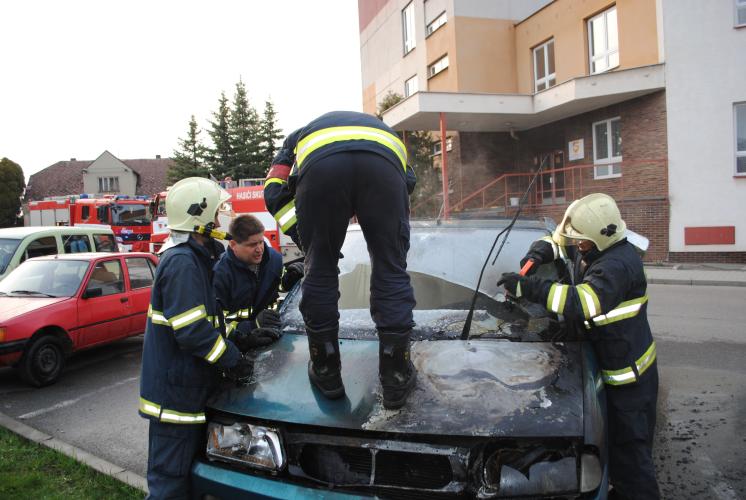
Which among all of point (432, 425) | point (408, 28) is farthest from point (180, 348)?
point (408, 28)

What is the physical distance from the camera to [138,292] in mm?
7258

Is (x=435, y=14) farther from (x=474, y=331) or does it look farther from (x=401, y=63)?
(x=474, y=331)

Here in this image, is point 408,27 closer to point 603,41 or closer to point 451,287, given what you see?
point 603,41

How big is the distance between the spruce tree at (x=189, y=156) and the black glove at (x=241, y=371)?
37.4m

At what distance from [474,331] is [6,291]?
6.39 meters

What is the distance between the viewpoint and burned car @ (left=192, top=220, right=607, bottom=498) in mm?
1920

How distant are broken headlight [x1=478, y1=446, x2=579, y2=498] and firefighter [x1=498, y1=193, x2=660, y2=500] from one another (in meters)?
0.79

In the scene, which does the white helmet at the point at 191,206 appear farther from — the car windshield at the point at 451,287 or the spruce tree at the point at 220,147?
the spruce tree at the point at 220,147

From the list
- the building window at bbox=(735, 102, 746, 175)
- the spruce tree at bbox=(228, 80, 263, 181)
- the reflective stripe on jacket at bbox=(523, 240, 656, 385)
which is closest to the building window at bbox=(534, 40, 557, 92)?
the building window at bbox=(735, 102, 746, 175)

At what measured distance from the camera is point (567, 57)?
18000mm

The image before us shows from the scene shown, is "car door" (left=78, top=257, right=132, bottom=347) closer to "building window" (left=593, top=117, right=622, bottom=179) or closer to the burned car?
the burned car

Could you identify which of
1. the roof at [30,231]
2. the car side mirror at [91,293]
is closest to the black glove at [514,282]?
the car side mirror at [91,293]


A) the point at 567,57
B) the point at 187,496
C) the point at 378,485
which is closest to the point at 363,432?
the point at 378,485

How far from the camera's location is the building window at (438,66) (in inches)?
851
